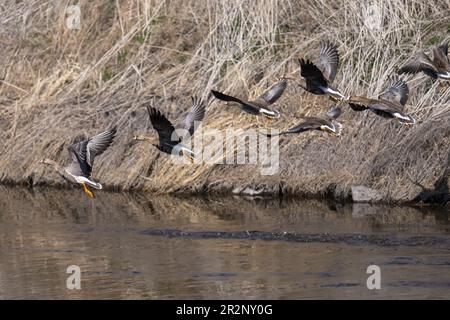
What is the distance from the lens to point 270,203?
1528 centimetres

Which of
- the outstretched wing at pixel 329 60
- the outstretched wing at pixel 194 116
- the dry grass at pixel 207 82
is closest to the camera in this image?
the outstretched wing at pixel 194 116

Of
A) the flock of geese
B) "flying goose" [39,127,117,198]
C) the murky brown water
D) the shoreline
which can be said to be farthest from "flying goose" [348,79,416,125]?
"flying goose" [39,127,117,198]

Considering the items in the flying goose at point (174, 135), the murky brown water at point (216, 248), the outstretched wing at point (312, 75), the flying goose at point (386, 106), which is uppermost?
the outstretched wing at point (312, 75)

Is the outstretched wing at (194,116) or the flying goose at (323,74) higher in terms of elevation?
the flying goose at (323,74)

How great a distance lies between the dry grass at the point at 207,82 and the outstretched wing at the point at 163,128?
266 cm

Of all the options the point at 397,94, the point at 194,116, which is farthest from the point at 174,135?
the point at 397,94

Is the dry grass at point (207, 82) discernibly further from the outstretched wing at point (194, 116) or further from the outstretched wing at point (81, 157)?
the outstretched wing at point (81, 157)

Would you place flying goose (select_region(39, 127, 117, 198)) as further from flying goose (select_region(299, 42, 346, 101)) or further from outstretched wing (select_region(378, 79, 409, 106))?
outstretched wing (select_region(378, 79, 409, 106))

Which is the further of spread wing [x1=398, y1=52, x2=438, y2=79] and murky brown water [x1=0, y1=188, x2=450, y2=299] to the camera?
spread wing [x1=398, y1=52, x2=438, y2=79]

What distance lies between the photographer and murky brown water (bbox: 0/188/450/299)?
1095cm

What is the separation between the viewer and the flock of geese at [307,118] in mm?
12883

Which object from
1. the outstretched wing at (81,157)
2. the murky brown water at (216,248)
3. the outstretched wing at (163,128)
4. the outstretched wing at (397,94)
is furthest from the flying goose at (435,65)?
the outstretched wing at (81,157)

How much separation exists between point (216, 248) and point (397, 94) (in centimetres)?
287
